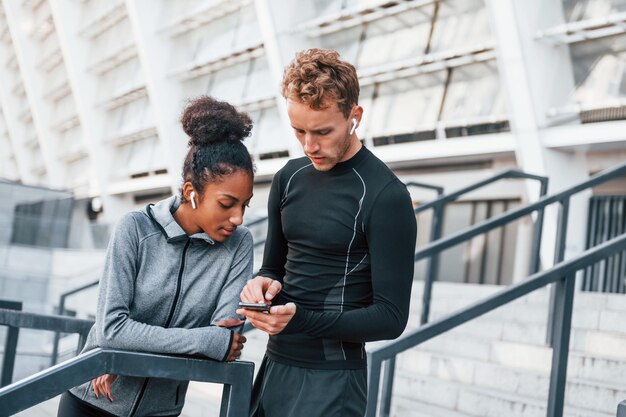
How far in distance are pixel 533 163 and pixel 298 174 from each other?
40.8 feet

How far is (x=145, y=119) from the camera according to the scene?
2802 centimetres

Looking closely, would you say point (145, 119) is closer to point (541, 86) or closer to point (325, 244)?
point (541, 86)

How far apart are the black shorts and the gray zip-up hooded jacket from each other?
0.73 ft

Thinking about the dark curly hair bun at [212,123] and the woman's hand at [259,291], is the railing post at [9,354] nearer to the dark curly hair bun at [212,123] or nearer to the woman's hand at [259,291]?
the dark curly hair bun at [212,123]

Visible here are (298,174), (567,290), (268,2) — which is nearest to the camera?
A: (298,174)

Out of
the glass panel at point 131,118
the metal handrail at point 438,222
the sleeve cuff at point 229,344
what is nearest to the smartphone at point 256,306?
the sleeve cuff at point 229,344

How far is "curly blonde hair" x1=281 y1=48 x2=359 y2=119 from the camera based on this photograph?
2.13 metres

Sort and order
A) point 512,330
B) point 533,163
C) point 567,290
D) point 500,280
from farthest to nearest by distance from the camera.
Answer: point 500,280 → point 533,163 → point 512,330 → point 567,290

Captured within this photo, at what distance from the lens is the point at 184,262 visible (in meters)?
2.28

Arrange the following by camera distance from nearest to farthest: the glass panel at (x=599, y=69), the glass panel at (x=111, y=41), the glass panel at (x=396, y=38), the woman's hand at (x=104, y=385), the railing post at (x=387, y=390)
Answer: the woman's hand at (x=104, y=385) → the railing post at (x=387, y=390) → the glass panel at (x=599, y=69) → the glass panel at (x=396, y=38) → the glass panel at (x=111, y=41)

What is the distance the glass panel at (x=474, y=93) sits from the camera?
15.7 m

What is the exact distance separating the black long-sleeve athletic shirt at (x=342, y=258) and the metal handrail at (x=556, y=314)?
2.75 feet

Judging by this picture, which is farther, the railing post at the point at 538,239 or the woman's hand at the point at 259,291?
the railing post at the point at 538,239

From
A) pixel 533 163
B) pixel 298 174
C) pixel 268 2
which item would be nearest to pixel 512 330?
pixel 298 174
